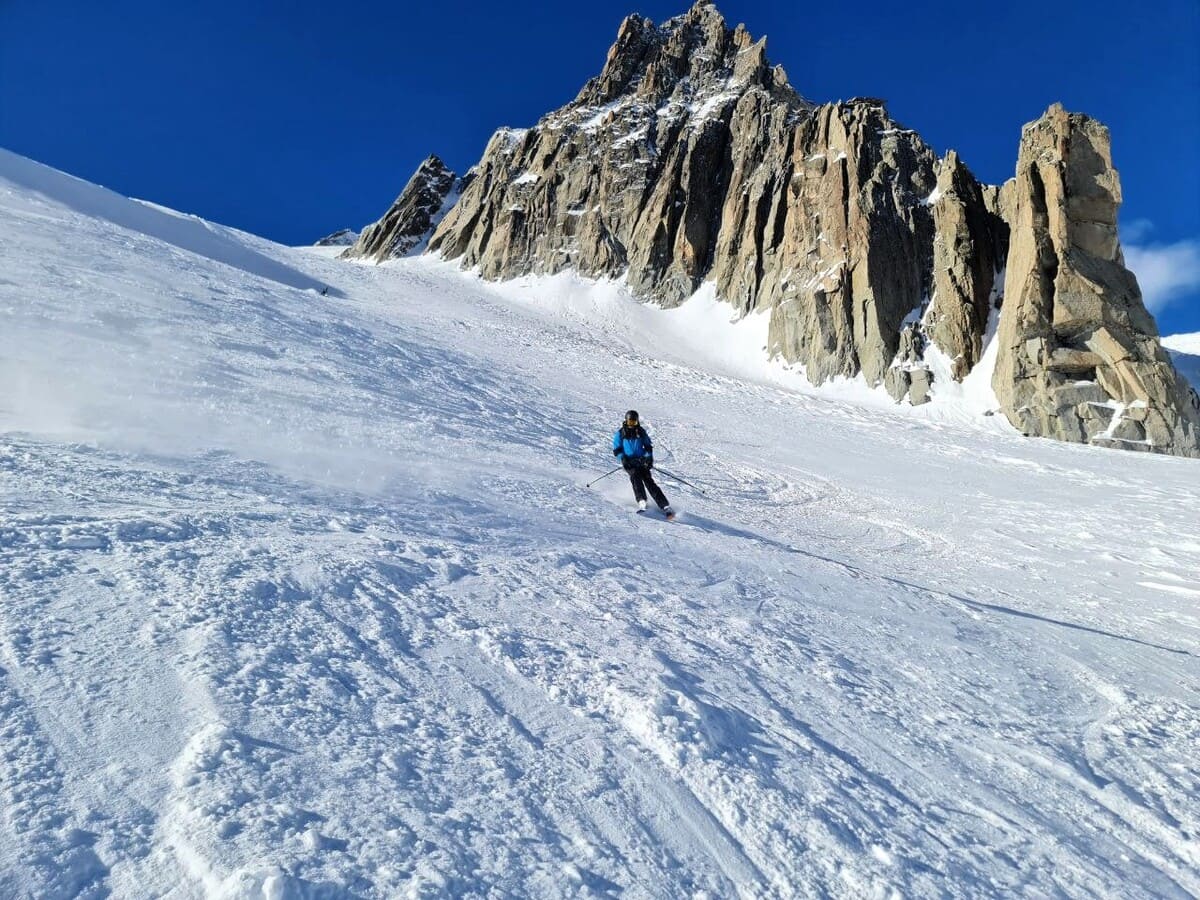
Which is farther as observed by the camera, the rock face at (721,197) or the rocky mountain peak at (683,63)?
the rocky mountain peak at (683,63)

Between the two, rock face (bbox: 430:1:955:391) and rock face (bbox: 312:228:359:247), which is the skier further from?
rock face (bbox: 312:228:359:247)

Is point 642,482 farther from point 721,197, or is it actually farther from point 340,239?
point 340,239

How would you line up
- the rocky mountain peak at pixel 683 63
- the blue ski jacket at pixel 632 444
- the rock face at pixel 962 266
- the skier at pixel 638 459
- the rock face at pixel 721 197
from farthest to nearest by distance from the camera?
1. the rocky mountain peak at pixel 683 63
2. the rock face at pixel 721 197
3. the rock face at pixel 962 266
4. the blue ski jacket at pixel 632 444
5. the skier at pixel 638 459

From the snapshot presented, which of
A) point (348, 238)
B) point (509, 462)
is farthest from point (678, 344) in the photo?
point (348, 238)

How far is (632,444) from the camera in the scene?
1030 cm

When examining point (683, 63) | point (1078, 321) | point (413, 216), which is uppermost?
point (683, 63)

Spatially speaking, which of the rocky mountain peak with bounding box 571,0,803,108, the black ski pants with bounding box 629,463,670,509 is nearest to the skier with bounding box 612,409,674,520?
the black ski pants with bounding box 629,463,670,509

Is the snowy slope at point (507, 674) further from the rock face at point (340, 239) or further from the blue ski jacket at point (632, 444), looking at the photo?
the rock face at point (340, 239)

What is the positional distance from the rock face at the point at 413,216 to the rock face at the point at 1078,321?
73691mm

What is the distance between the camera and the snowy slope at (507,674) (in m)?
2.62

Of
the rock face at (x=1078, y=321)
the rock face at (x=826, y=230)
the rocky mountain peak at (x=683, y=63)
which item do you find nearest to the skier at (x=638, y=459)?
the rock face at (x=1078, y=321)

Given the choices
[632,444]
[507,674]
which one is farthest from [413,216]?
[507,674]

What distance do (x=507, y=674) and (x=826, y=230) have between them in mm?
56015

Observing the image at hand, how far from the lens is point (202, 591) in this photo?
4312 mm
